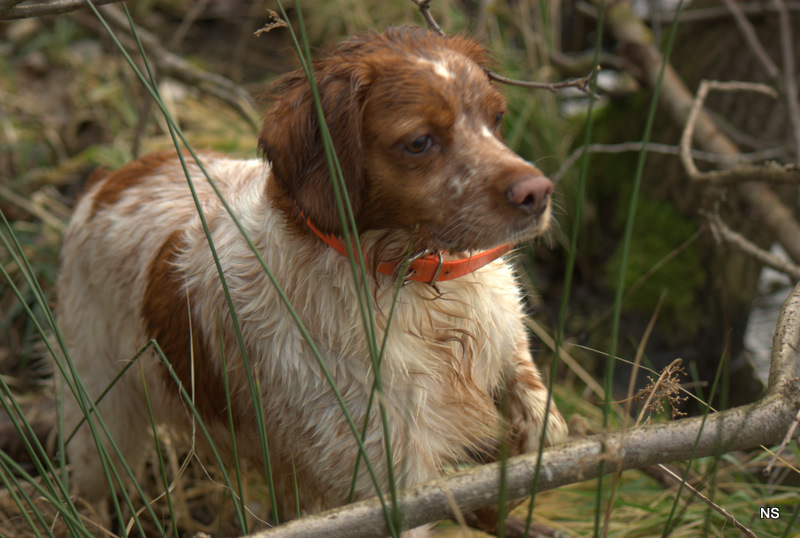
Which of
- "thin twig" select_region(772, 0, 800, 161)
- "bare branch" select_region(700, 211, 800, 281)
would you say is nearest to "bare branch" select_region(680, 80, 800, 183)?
"bare branch" select_region(700, 211, 800, 281)

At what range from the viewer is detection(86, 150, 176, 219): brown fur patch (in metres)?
2.71

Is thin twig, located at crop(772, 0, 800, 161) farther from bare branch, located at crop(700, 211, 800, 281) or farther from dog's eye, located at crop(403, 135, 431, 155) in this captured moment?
dog's eye, located at crop(403, 135, 431, 155)

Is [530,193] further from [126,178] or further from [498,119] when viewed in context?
[126,178]

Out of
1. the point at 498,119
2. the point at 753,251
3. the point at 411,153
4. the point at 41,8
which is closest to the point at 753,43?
the point at 753,251

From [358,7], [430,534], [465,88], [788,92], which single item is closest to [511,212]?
[465,88]

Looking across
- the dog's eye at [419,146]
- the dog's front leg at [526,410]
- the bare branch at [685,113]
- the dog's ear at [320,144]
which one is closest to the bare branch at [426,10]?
the dog's ear at [320,144]

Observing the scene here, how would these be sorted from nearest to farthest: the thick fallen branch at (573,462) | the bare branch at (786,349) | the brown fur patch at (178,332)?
the thick fallen branch at (573,462)
the bare branch at (786,349)
the brown fur patch at (178,332)

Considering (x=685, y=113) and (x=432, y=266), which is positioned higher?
(x=685, y=113)

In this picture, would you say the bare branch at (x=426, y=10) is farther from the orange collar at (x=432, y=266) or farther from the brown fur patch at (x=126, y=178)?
the brown fur patch at (x=126, y=178)

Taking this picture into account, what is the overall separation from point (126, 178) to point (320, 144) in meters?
1.34

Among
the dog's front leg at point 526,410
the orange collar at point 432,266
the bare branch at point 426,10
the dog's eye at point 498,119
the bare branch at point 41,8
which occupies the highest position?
the bare branch at point 41,8

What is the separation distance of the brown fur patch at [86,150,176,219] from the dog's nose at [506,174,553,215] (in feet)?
5.52

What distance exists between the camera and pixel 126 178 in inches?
108

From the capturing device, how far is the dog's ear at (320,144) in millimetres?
1719
